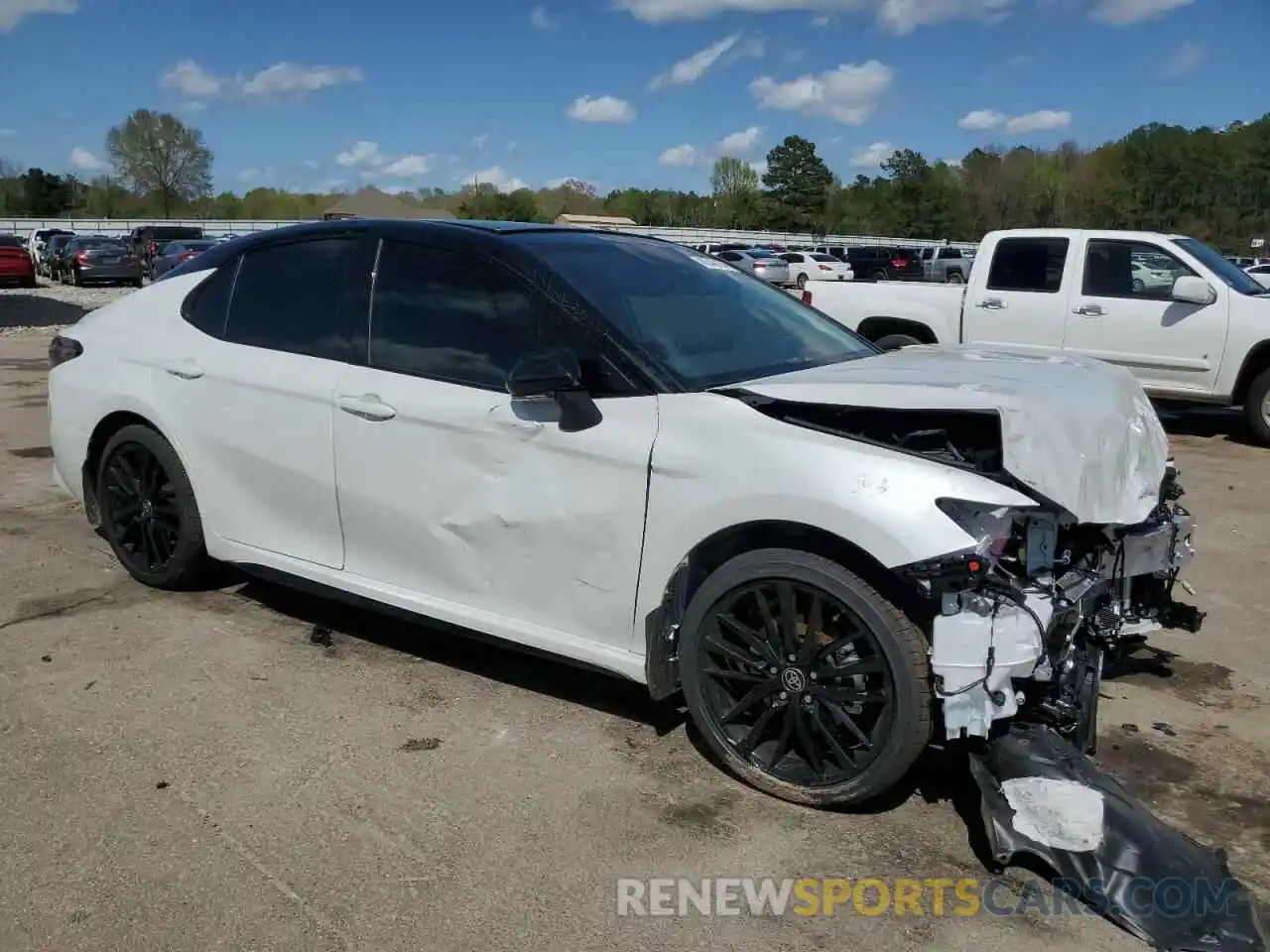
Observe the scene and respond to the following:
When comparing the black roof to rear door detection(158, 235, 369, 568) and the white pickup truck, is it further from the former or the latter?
the white pickup truck

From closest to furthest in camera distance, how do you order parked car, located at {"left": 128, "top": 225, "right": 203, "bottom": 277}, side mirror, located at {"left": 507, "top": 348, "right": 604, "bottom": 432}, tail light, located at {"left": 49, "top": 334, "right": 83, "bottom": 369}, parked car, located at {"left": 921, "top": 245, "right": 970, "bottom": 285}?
side mirror, located at {"left": 507, "top": 348, "right": 604, "bottom": 432} < tail light, located at {"left": 49, "top": 334, "right": 83, "bottom": 369} < parked car, located at {"left": 921, "top": 245, "right": 970, "bottom": 285} < parked car, located at {"left": 128, "top": 225, "right": 203, "bottom": 277}

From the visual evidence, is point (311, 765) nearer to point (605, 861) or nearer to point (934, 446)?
point (605, 861)

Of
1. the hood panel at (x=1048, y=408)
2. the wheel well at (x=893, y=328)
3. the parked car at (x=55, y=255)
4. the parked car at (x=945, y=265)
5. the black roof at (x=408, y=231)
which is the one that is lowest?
the parked car at (x=55, y=255)

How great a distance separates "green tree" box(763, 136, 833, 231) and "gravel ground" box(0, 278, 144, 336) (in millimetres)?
74354

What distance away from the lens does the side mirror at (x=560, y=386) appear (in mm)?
3352

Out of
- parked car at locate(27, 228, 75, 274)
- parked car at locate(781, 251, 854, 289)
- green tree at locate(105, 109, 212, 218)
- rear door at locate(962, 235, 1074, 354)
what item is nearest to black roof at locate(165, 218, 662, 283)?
rear door at locate(962, 235, 1074, 354)

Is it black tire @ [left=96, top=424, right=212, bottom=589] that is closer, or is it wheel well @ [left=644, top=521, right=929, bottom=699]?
wheel well @ [left=644, top=521, right=929, bottom=699]

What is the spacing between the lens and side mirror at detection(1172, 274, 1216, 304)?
9.28 metres

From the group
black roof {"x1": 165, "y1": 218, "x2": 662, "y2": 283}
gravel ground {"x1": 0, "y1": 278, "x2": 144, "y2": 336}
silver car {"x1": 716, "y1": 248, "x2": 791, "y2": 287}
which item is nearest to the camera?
black roof {"x1": 165, "y1": 218, "x2": 662, "y2": 283}

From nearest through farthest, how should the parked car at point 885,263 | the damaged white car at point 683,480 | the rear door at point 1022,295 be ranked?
the damaged white car at point 683,480 < the rear door at point 1022,295 < the parked car at point 885,263

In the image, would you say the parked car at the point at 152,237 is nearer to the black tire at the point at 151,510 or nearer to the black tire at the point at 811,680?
the black tire at the point at 151,510

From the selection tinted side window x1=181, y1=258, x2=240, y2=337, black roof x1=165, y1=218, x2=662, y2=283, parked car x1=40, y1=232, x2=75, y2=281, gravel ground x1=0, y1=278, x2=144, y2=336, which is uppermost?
black roof x1=165, y1=218, x2=662, y2=283

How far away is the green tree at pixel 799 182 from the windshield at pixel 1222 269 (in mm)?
91151

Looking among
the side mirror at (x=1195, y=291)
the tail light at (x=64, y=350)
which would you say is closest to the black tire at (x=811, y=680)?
the tail light at (x=64, y=350)
